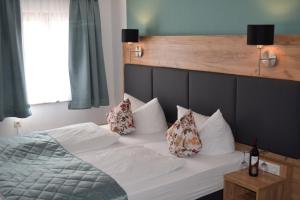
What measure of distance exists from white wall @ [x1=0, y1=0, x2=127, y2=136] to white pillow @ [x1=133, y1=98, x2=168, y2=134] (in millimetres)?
1275

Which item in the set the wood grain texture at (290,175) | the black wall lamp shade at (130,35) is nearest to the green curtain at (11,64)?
the black wall lamp shade at (130,35)

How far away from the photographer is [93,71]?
15.7ft

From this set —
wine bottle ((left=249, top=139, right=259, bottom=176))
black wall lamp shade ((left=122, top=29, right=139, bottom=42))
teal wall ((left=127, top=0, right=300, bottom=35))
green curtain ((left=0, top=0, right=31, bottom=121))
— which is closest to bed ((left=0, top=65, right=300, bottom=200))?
wine bottle ((left=249, top=139, right=259, bottom=176))

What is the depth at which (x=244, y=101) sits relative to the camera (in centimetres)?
296

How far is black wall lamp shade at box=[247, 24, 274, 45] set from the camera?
102 inches

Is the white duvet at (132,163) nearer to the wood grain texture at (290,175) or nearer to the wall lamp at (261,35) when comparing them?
the wood grain texture at (290,175)

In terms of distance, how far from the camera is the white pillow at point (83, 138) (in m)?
3.12

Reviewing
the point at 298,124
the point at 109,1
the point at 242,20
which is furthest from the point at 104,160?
the point at 109,1

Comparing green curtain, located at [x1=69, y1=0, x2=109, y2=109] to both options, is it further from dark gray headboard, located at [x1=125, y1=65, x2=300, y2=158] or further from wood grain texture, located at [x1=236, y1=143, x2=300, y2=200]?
wood grain texture, located at [x1=236, y1=143, x2=300, y2=200]

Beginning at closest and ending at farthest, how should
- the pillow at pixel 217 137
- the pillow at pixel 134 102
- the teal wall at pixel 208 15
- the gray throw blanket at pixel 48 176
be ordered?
the gray throw blanket at pixel 48 176, the teal wall at pixel 208 15, the pillow at pixel 217 137, the pillow at pixel 134 102

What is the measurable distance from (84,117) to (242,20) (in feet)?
9.14

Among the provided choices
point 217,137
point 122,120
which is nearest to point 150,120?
point 122,120

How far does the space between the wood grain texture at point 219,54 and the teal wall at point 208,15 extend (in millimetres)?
115

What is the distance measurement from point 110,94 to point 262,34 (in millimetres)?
2974
